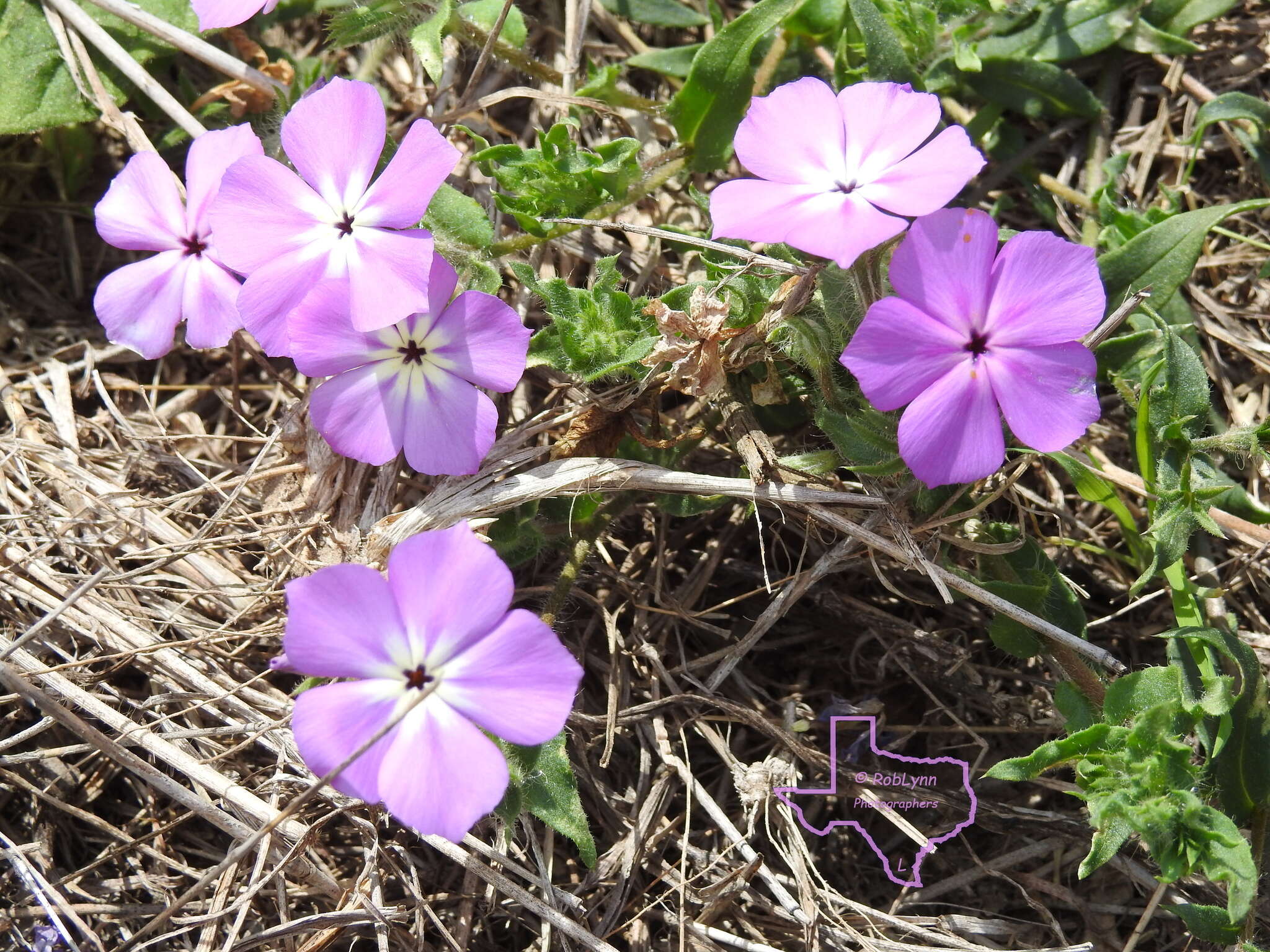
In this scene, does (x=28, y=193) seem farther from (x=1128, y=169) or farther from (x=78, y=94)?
(x=1128, y=169)

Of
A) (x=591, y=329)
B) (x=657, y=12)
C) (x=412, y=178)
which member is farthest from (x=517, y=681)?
(x=657, y=12)

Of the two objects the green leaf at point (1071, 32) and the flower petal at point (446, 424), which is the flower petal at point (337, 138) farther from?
the green leaf at point (1071, 32)

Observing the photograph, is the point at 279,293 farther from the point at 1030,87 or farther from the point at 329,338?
the point at 1030,87

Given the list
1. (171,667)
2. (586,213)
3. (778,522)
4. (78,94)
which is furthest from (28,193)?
(778,522)

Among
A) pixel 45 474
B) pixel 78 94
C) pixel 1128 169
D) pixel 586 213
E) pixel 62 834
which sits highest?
pixel 78 94

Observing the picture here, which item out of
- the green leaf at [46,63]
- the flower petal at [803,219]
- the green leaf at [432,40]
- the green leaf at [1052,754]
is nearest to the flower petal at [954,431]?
the flower petal at [803,219]
